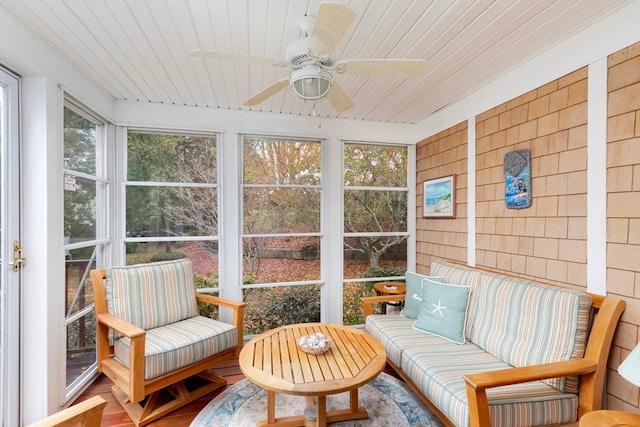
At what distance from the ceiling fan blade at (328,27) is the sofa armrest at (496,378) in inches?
69.3

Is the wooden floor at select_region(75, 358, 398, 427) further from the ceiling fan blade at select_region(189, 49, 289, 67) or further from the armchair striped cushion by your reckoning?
the ceiling fan blade at select_region(189, 49, 289, 67)

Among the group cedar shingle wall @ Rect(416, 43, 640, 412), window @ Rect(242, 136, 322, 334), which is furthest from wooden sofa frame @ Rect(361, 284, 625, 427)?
window @ Rect(242, 136, 322, 334)

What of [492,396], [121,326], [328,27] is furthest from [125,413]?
[328,27]

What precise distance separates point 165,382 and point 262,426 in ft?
2.49

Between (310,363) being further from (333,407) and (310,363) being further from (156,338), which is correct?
(156,338)

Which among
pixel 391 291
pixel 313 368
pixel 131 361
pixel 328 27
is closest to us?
pixel 328 27

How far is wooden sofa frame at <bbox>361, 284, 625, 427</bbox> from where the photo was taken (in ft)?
4.78

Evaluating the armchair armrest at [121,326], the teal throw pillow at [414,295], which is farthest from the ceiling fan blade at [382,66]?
the armchair armrest at [121,326]

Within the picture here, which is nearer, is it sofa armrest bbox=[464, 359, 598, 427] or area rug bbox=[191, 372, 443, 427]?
sofa armrest bbox=[464, 359, 598, 427]

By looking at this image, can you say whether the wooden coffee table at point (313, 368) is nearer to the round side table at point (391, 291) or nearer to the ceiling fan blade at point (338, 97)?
the round side table at point (391, 291)

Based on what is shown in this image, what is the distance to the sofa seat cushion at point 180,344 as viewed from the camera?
207 cm

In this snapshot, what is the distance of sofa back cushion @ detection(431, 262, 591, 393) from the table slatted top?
0.84 m

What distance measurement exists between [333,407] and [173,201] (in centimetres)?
249

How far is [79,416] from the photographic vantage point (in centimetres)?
111
